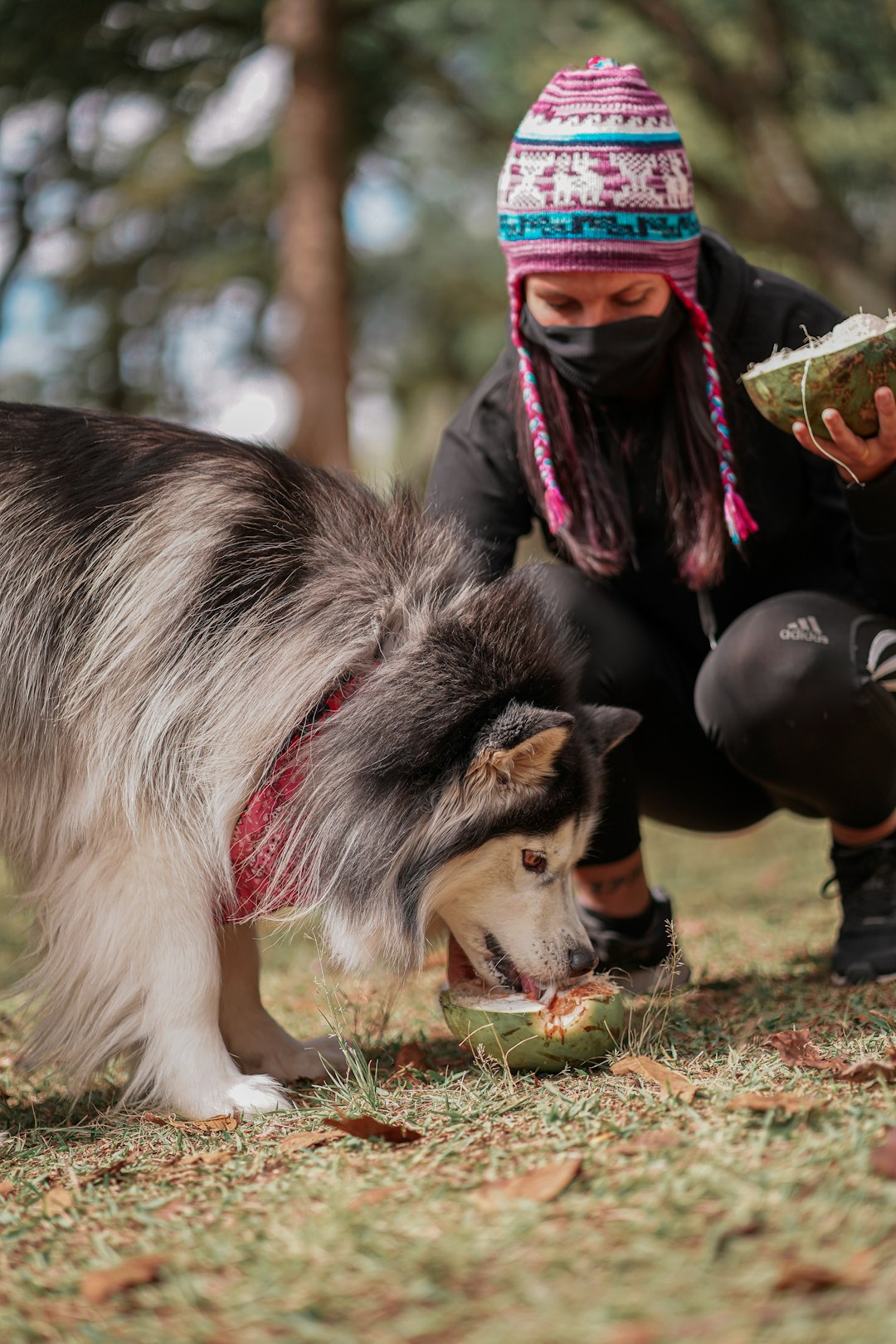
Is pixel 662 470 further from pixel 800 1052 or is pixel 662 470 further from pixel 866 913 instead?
pixel 800 1052

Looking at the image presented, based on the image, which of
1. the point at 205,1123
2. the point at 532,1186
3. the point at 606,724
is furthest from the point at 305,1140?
the point at 606,724

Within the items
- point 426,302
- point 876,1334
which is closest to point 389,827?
point 876,1334

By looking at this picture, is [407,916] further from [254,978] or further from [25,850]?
[25,850]

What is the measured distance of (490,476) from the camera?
3.20 meters

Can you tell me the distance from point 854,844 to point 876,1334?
6.94ft

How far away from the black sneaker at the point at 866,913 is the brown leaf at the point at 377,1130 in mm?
1421

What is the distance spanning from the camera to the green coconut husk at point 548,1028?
2.39 meters

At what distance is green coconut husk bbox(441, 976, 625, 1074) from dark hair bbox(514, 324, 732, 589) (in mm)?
1115

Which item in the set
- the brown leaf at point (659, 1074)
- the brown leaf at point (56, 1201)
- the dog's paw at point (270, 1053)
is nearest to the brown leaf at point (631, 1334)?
the brown leaf at point (659, 1074)

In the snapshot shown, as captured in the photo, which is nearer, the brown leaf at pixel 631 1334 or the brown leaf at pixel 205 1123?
the brown leaf at pixel 631 1334

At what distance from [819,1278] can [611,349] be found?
2.07m

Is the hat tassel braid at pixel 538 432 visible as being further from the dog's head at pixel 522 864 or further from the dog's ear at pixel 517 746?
the dog's ear at pixel 517 746

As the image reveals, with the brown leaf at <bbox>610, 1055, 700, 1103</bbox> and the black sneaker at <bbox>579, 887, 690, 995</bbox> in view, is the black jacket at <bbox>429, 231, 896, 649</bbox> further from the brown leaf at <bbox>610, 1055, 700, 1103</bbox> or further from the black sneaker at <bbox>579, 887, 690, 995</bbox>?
the brown leaf at <bbox>610, 1055, 700, 1103</bbox>

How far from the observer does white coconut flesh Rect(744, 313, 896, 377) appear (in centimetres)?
246
